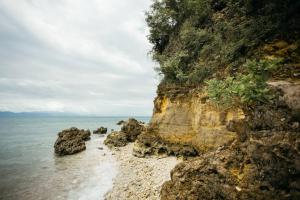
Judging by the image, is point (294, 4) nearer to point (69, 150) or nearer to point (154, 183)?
point (154, 183)

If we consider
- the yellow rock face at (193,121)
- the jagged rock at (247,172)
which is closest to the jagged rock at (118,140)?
the yellow rock face at (193,121)

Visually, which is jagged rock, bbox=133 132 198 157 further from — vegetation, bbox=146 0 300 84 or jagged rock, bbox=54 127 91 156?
jagged rock, bbox=54 127 91 156

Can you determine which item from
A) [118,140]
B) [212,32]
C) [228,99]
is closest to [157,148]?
[212,32]

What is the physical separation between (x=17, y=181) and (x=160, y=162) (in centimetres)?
1104

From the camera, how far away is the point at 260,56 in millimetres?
11445

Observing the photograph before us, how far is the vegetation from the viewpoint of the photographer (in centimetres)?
1187

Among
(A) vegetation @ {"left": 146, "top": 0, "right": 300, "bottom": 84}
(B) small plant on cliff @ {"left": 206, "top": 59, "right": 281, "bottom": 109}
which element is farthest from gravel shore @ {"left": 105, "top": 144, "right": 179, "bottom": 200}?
(A) vegetation @ {"left": 146, "top": 0, "right": 300, "bottom": 84}

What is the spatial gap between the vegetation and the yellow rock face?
1.82 m

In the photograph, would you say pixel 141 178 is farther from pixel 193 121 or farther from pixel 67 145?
pixel 67 145

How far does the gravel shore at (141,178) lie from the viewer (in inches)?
491

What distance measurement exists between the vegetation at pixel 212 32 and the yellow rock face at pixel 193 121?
1.82 metres

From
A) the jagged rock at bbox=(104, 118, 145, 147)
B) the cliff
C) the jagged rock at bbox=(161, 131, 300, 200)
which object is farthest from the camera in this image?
the jagged rock at bbox=(104, 118, 145, 147)

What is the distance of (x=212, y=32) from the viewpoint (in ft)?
57.3

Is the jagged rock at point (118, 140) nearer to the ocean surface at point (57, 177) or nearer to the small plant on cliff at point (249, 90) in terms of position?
the ocean surface at point (57, 177)
